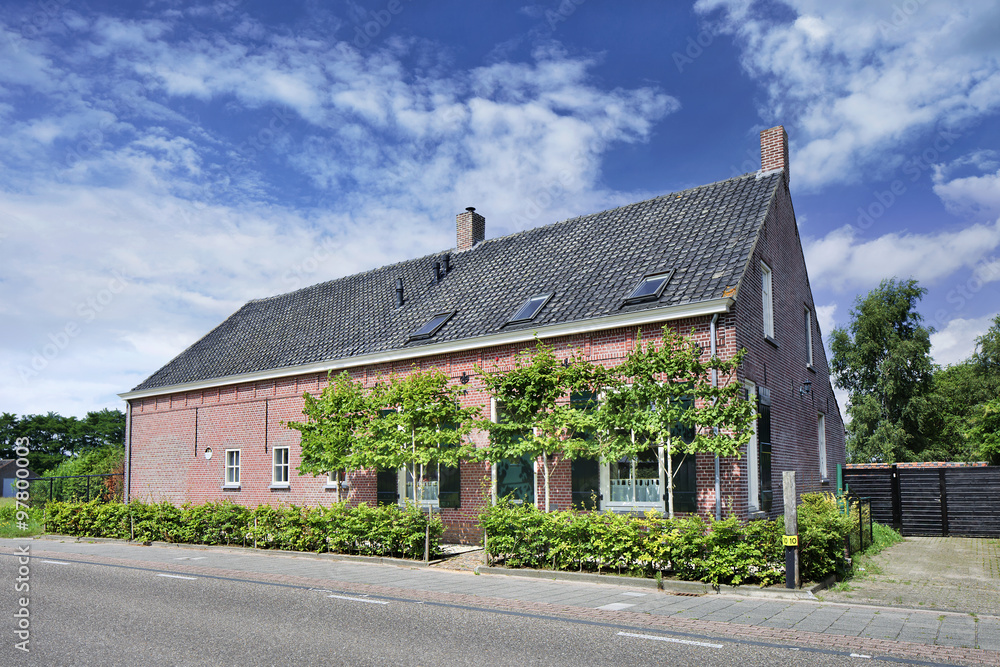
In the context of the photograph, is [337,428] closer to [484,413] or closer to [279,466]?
[484,413]

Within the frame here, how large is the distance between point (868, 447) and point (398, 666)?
38.1 meters

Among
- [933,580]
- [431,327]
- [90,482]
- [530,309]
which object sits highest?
[530,309]

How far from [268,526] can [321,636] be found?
9.33 metres

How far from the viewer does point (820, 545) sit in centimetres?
1002

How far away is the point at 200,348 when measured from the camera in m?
26.4

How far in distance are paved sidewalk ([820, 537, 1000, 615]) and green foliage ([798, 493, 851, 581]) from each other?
0.39m

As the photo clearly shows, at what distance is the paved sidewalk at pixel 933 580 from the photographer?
905 cm

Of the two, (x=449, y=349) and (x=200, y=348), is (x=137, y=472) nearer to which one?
(x=200, y=348)

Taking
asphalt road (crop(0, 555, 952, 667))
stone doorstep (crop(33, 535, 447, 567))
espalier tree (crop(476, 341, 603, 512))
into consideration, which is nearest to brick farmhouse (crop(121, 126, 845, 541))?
espalier tree (crop(476, 341, 603, 512))

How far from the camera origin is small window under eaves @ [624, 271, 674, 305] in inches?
556

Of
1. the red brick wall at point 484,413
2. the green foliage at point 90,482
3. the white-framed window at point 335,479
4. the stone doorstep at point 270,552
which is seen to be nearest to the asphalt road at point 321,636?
the stone doorstep at point 270,552

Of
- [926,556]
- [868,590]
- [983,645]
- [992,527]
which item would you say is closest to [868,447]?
[992,527]

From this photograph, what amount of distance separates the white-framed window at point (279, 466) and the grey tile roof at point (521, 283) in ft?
8.35

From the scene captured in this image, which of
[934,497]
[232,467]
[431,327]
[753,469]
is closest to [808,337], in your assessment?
[934,497]
